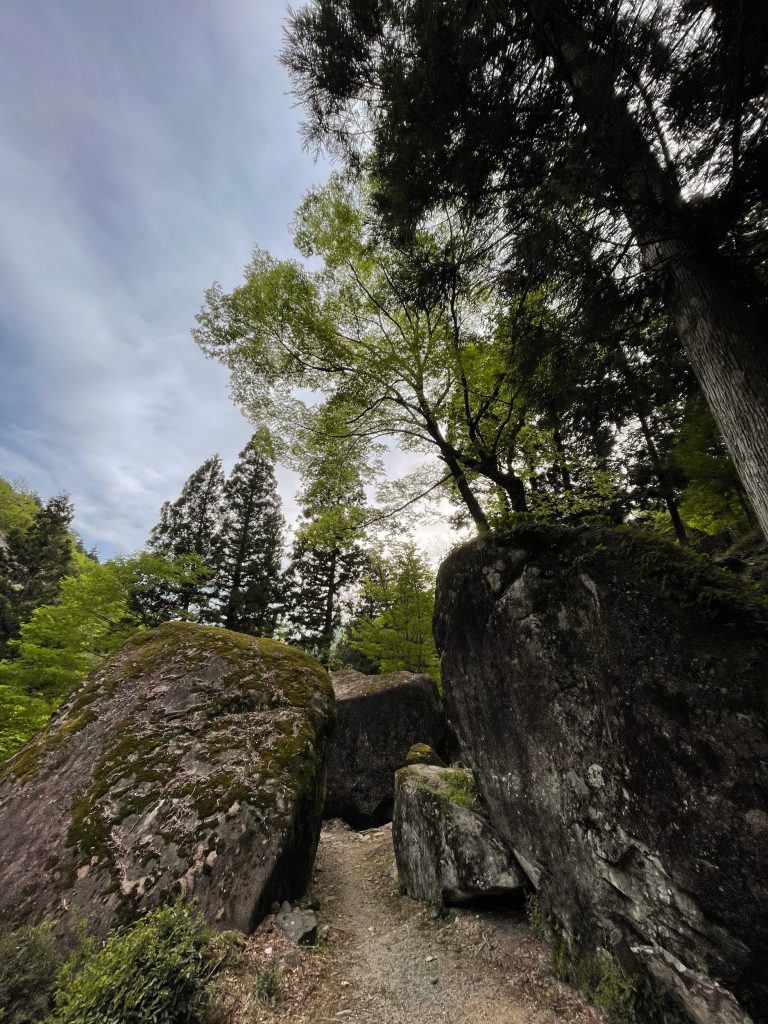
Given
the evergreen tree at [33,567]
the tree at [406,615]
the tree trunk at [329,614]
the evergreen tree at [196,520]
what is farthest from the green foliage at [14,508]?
the tree at [406,615]

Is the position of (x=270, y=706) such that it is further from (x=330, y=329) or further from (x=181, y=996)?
(x=330, y=329)

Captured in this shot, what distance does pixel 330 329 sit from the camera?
8609mm

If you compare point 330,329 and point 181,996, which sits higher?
point 330,329

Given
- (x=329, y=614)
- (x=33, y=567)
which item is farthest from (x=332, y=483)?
(x=33, y=567)

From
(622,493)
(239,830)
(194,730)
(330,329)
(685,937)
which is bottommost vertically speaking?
(685,937)

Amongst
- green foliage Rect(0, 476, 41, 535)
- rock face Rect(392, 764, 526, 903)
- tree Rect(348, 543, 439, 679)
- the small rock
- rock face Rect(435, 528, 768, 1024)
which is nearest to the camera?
rock face Rect(435, 528, 768, 1024)

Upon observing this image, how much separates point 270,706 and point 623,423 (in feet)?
25.3

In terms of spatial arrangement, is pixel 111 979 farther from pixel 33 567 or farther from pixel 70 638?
pixel 33 567

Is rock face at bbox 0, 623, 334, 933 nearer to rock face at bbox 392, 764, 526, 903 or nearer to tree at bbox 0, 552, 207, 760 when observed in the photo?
rock face at bbox 392, 764, 526, 903

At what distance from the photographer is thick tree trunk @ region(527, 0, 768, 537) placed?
3207 millimetres

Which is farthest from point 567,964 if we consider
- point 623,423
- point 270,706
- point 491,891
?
point 623,423

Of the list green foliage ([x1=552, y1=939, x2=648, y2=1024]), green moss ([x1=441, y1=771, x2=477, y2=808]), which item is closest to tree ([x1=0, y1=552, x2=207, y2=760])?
green moss ([x1=441, y1=771, x2=477, y2=808])

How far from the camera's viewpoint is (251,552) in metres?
23.7

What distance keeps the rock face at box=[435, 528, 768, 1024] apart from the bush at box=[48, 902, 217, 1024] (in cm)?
346
